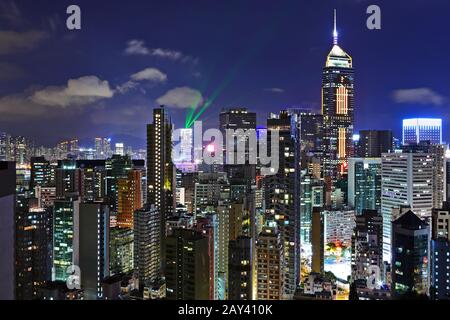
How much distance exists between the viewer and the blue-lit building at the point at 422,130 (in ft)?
19.3

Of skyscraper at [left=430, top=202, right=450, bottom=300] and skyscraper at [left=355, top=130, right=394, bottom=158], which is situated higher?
skyscraper at [left=355, top=130, right=394, bottom=158]

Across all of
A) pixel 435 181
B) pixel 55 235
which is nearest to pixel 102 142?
pixel 55 235

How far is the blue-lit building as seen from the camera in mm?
5874

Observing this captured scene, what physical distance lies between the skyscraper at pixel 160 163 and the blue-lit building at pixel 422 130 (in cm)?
422

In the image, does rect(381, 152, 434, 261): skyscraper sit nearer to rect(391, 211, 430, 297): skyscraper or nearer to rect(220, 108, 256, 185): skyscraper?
rect(391, 211, 430, 297): skyscraper

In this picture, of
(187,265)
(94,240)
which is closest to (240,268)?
(187,265)

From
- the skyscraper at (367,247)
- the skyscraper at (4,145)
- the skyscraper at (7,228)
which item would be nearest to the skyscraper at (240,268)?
the skyscraper at (367,247)

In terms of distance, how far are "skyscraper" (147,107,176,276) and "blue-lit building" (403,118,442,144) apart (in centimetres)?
422

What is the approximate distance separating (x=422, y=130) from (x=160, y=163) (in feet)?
15.6

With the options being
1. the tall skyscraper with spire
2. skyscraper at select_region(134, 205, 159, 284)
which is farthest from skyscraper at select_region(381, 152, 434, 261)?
skyscraper at select_region(134, 205, 159, 284)

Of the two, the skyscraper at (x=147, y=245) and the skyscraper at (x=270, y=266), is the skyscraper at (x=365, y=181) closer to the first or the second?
the skyscraper at (x=270, y=266)

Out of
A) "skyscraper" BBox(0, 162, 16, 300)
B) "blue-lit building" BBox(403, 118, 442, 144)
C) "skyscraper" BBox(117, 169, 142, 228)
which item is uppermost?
"blue-lit building" BBox(403, 118, 442, 144)

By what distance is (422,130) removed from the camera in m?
6.44

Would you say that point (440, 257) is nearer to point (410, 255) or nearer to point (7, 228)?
point (410, 255)
